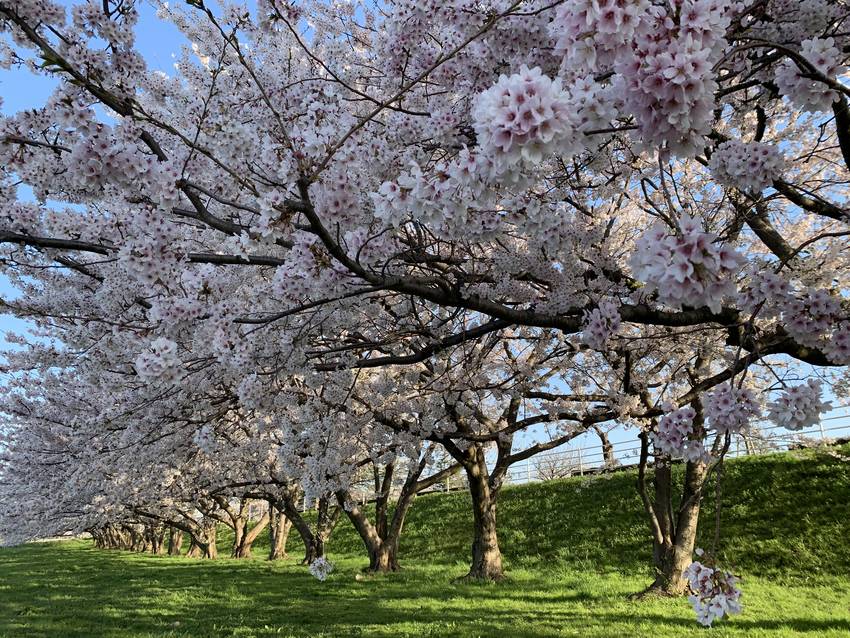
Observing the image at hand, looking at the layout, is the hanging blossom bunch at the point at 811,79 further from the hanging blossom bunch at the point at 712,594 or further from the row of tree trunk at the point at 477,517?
the hanging blossom bunch at the point at 712,594

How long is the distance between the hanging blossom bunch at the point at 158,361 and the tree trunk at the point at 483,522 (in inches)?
Answer: 346

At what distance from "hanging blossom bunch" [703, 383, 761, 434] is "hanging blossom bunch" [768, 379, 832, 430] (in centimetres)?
13

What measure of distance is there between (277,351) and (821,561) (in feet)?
37.6

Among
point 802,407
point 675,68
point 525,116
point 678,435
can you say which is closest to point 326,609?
point 678,435

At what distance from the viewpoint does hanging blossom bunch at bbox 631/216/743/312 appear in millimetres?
1922

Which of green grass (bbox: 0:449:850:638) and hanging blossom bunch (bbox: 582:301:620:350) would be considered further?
green grass (bbox: 0:449:850:638)

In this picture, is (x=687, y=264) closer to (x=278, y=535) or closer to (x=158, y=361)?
(x=158, y=361)

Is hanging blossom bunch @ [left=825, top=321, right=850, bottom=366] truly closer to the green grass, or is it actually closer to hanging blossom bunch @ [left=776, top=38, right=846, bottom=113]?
hanging blossom bunch @ [left=776, top=38, right=846, bottom=113]

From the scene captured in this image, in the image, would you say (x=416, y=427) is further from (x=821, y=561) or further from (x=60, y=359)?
(x=821, y=561)

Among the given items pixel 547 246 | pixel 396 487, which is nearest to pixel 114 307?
pixel 547 246

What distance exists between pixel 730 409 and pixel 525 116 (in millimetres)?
2435

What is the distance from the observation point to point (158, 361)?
3.69m

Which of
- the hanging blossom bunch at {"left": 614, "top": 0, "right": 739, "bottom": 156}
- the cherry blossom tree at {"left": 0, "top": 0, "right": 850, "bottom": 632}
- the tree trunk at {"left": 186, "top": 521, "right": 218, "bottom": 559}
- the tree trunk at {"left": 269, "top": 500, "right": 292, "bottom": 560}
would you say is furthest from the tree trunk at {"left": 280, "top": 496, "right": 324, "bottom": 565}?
the hanging blossom bunch at {"left": 614, "top": 0, "right": 739, "bottom": 156}

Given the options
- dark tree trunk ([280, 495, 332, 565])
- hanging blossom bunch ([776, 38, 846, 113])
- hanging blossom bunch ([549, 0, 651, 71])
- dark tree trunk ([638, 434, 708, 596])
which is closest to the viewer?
hanging blossom bunch ([549, 0, 651, 71])
